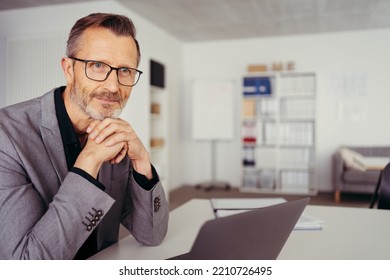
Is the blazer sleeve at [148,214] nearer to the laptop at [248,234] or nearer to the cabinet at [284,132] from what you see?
the laptop at [248,234]

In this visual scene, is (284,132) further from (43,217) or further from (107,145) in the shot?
(43,217)

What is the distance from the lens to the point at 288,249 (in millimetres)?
826

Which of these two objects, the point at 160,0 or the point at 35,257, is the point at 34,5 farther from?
the point at 35,257

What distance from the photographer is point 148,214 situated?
0.87m

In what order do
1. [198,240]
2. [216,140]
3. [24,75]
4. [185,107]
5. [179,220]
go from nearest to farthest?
[198,240] < [24,75] < [179,220] < [216,140] < [185,107]

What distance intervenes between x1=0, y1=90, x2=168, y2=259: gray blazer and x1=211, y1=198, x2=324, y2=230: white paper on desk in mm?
255

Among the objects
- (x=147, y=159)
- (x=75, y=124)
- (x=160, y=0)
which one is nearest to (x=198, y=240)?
(x=147, y=159)

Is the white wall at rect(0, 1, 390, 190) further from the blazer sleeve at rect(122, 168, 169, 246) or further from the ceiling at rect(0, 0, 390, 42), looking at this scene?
the blazer sleeve at rect(122, 168, 169, 246)

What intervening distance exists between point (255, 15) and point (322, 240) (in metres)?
0.93

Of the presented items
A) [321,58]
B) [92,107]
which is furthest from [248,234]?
[321,58]

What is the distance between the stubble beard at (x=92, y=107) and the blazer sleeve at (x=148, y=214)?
0.19m

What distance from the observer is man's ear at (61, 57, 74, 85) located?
30.3 inches

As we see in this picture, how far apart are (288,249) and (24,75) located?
2.50 feet

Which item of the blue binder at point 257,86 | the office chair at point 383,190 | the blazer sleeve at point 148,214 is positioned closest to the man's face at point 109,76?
the blazer sleeve at point 148,214
